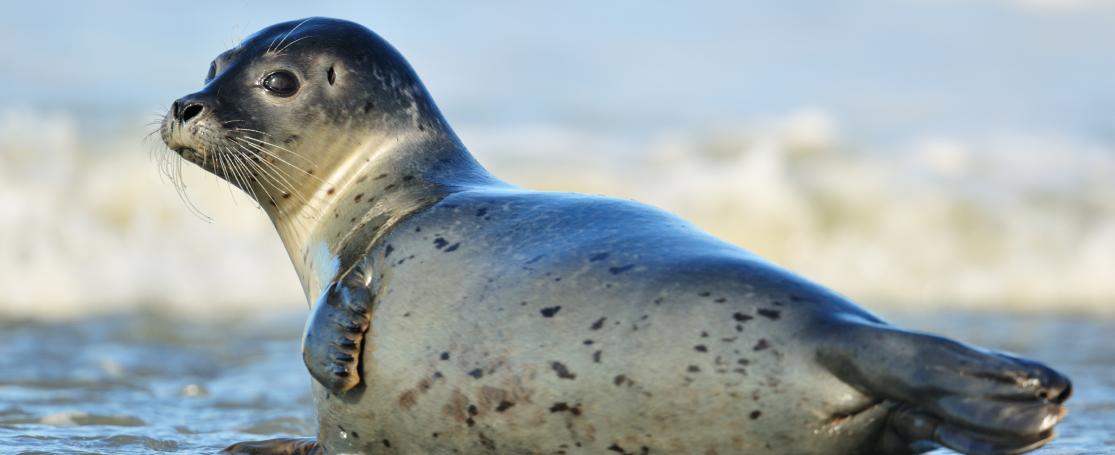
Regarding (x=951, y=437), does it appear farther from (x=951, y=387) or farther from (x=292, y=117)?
(x=292, y=117)

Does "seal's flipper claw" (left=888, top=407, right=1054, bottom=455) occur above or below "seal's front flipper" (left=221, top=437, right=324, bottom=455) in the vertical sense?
below

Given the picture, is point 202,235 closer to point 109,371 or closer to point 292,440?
point 109,371

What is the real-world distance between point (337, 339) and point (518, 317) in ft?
1.51

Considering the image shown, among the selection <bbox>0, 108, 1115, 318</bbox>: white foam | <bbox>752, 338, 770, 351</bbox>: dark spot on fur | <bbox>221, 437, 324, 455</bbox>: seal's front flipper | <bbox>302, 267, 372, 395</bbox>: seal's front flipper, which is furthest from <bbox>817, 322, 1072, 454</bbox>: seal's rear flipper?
<bbox>0, 108, 1115, 318</bbox>: white foam

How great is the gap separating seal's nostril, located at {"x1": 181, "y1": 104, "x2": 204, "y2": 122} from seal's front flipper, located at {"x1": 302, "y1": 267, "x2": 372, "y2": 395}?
0.86 meters

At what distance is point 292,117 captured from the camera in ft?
14.4

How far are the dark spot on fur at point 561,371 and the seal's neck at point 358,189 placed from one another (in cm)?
85

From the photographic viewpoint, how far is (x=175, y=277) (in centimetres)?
1245

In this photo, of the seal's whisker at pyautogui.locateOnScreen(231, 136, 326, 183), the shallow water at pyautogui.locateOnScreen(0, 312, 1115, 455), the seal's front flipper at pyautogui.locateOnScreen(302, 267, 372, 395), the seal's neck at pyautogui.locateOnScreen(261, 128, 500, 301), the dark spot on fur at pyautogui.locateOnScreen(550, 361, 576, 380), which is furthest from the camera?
the shallow water at pyautogui.locateOnScreen(0, 312, 1115, 455)

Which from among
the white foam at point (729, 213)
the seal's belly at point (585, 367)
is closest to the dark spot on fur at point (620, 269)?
the seal's belly at point (585, 367)

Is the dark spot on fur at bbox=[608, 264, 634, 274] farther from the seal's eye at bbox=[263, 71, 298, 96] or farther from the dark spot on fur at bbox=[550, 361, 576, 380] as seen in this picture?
the seal's eye at bbox=[263, 71, 298, 96]

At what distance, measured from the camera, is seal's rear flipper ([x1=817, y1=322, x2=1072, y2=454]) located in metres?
2.97

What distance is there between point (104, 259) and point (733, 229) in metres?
5.98

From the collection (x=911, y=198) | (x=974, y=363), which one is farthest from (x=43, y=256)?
(x=974, y=363)
